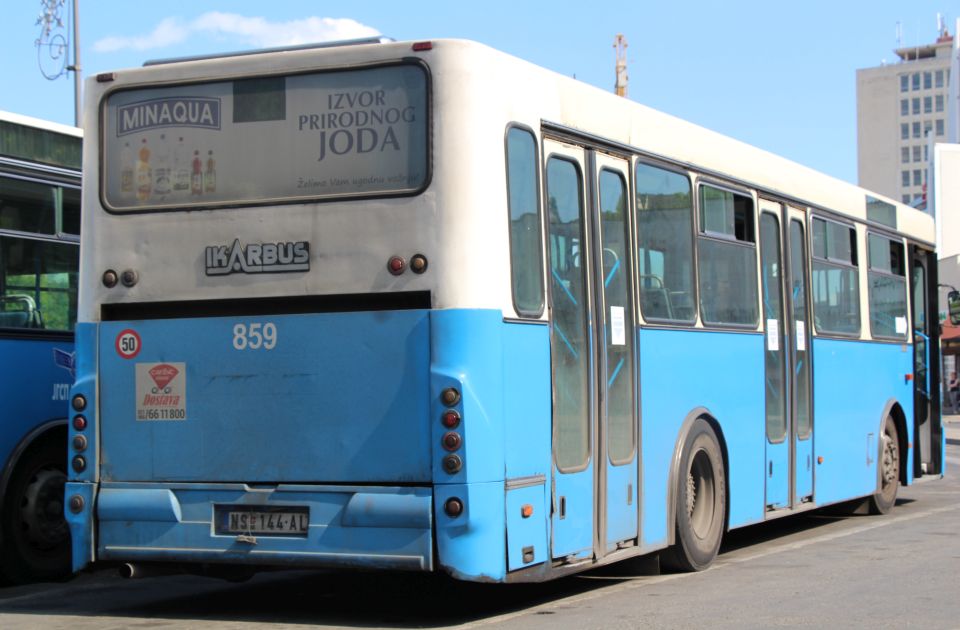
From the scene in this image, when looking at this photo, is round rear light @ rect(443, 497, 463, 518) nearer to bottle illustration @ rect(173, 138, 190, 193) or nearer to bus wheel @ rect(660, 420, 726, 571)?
bottle illustration @ rect(173, 138, 190, 193)

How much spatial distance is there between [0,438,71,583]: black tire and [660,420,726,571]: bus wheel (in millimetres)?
4447

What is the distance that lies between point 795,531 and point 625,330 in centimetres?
545

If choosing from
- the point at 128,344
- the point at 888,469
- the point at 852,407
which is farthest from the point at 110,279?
the point at 888,469

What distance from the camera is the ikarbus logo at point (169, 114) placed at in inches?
339

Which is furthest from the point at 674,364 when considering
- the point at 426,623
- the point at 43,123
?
the point at 43,123

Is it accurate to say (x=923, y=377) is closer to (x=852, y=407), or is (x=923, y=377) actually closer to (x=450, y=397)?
(x=852, y=407)

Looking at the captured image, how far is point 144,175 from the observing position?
874 centimetres

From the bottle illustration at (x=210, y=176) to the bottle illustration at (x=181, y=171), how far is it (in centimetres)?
12

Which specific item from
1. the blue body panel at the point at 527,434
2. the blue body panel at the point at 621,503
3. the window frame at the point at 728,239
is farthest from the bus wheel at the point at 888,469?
the blue body panel at the point at 527,434

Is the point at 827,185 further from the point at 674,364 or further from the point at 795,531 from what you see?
the point at 674,364

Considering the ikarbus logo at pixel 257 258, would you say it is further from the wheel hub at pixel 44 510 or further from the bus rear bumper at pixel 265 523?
the wheel hub at pixel 44 510

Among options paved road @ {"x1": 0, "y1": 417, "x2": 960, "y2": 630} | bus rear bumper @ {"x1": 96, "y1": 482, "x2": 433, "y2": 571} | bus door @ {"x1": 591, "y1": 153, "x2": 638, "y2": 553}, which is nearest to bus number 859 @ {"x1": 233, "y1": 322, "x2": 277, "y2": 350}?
bus rear bumper @ {"x1": 96, "y1": 482, "x2": 433, "y2": 571}

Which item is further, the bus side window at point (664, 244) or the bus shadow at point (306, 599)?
the bus side window at point (664, 244)

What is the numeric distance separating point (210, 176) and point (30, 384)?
9.24 feet
